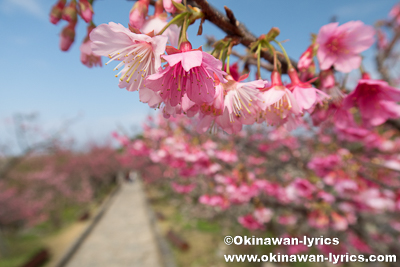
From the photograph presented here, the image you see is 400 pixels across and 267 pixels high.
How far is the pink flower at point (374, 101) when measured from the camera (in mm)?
766

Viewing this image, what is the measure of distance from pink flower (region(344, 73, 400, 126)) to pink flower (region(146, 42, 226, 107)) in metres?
0.56

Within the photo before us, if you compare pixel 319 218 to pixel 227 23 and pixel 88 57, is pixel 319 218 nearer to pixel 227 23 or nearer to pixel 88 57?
pixel 227 23

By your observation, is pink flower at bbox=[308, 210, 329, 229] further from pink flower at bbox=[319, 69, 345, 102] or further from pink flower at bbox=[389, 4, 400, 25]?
pink flower at bbox=[389, 4, 400, 25]

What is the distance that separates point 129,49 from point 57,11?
0.36 meters

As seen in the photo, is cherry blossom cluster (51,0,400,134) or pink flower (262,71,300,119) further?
pink flower (262,71,300,119)

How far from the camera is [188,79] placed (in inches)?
21.9

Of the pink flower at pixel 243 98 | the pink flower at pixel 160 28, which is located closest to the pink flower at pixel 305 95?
the pink flower at pixel 243 98

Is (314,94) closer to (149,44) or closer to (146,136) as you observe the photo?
(149,44)

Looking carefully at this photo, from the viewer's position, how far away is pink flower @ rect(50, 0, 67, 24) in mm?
716

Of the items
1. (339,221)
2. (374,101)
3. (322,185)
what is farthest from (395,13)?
(374,101)

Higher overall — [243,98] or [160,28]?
[160,28]

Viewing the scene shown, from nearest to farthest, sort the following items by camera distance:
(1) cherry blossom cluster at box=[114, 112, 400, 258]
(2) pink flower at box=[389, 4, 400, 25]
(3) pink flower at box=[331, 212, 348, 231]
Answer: (3) pink flower at box=[331, 212, 348, 231] < (1) cherry blossom cluster at box=[114, 112, 400, 258] < (2) pink flower at box=[389, 4, 400, 25]

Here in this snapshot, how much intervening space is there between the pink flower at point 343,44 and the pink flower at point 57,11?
0.86 metres

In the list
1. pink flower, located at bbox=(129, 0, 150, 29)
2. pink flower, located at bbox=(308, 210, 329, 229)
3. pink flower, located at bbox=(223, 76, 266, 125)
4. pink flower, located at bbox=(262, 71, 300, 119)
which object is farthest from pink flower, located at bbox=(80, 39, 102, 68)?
pink flower, located at bbox=(308, 210, 329, 229)
